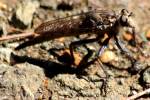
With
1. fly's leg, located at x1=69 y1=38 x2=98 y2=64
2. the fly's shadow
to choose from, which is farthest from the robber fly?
the fly's shadow

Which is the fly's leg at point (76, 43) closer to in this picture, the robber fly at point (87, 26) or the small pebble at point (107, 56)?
the robber fly at point (87, 26)

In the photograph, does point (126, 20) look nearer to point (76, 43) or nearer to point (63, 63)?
point (76, 43)

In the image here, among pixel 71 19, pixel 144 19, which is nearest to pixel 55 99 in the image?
pixel 71 19

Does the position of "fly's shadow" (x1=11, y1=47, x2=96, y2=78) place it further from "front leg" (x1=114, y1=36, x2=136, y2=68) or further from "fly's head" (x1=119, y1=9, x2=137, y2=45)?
"fly's head" (x1=119, y1=9, x2=137, y2=45)

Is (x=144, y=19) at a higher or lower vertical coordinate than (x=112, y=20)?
higher

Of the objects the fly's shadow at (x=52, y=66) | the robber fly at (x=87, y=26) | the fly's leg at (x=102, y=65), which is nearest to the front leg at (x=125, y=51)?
the robber fly at (x=87, y=26)

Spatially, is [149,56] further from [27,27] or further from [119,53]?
[27,27]
